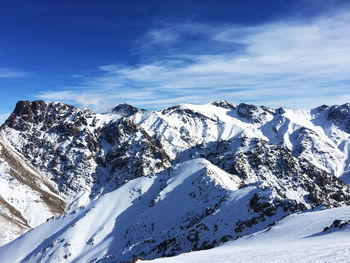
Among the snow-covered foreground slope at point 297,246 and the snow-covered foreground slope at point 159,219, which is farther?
the snow-covered foreground slope at point 159,219

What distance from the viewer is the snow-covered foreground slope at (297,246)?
850 inches

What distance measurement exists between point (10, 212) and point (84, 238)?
4267 inches

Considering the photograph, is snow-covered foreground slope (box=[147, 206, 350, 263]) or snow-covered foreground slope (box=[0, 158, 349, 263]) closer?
snow-covered foreground slope (box=[147, 206, 350, 263])

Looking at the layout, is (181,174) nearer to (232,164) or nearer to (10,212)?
(232,164)

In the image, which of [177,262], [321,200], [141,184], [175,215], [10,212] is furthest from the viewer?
[10,212]

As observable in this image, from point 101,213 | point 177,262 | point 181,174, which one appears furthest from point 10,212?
point 177,262

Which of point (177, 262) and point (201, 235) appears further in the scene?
point (201, 235)

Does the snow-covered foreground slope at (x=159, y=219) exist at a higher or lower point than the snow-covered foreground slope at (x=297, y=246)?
lower

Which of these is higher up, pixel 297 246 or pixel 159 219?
pixel 297 246

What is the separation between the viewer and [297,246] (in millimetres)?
26547

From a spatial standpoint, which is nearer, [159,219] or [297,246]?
[297,246]

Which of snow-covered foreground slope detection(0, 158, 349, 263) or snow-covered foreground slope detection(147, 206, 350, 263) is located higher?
snow-covered foreground slope detection(147, 206, 350, 263)

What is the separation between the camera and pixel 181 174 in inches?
5300

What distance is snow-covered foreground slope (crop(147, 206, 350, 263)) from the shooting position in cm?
2158
